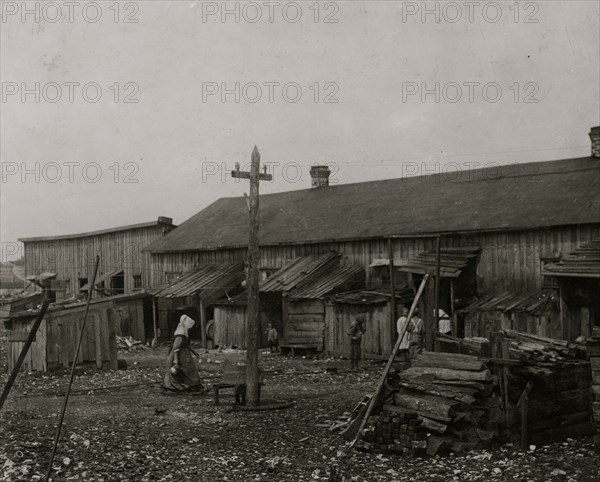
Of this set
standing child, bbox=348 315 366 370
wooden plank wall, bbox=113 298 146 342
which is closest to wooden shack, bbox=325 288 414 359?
standing child, bbox=348 315 366 370

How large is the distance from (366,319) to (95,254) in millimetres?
21932

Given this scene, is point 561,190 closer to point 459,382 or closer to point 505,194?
point 505,194

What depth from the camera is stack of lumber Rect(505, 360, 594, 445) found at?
10.6m

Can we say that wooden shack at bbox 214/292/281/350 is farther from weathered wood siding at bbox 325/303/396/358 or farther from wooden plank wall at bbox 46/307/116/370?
wooden plank wall at bbox 46/307/116/370

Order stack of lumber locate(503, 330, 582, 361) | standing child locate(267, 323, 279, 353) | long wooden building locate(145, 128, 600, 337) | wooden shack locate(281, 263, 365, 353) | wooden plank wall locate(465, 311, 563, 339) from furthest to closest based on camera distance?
standing child locate(267, 323, 279, 353) < wooden shack locate(281, 263, 365, 353) < long wooden building locate(145, 128, 600, 337) < wooden plank wall locate(465, 311, 563, 339) < stack of lumber locate(503, 330, 582, 361)

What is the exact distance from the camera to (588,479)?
29.3 feet

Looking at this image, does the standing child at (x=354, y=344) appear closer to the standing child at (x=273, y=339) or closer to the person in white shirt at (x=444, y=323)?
the person in white shirt at (x=444, y=323)

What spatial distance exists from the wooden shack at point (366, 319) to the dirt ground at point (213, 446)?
697 centimetres

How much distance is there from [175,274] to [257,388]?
22.0 metres

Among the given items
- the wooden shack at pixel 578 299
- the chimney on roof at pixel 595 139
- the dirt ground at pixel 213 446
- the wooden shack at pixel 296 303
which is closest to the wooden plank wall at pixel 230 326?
the wooden shack at pixel 296 303

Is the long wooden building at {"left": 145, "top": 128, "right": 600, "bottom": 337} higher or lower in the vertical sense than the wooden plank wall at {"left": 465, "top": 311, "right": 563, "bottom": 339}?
higher

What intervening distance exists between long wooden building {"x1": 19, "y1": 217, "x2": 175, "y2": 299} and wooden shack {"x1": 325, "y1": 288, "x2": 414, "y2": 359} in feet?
50.8

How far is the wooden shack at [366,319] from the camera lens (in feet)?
78.5

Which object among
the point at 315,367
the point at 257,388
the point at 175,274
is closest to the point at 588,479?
the point at 257,388
